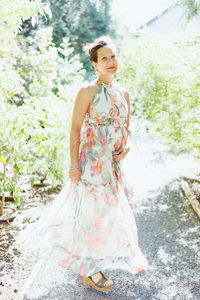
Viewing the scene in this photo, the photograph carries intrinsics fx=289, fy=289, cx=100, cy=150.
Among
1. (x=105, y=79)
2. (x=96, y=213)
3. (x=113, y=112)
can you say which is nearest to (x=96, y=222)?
(x=96, y=213)

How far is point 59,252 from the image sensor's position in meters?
2.12

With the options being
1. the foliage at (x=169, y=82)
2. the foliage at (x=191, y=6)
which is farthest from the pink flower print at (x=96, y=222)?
the foliage at (x=191, y=6)

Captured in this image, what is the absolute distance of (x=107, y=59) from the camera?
203 cm

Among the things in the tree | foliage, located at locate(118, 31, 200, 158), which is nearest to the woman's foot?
foliage, located at locate(118, 31, 200, 158)

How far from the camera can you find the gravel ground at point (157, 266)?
222cm

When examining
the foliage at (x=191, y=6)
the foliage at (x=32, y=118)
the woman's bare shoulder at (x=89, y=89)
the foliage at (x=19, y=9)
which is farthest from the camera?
the foliage at (x=191, y=6)

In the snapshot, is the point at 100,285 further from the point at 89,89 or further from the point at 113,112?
the point at 89,89

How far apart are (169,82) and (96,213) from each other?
2.64 meters

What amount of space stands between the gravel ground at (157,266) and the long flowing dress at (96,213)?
0.28m

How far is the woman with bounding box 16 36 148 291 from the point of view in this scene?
2049 millimetres

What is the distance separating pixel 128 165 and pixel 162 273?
151 inches

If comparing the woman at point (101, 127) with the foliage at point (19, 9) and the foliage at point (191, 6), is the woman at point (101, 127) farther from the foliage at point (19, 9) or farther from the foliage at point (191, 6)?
the foliage at point (191, 6)

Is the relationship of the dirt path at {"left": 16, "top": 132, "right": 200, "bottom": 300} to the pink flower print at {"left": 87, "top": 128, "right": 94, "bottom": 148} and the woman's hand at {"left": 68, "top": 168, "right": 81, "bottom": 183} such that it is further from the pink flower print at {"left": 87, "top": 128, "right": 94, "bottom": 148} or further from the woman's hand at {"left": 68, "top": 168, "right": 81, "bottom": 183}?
the pink flower print at {"left": 87, "top": 128, "right": 94, "bottom": 148}

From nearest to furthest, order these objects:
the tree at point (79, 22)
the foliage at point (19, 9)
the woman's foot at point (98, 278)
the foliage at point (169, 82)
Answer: the woman's foot at point (98, 278) < the foliage at point (19, 9) < the foliage at point (169, 82) < the tree at point (79, 22)
